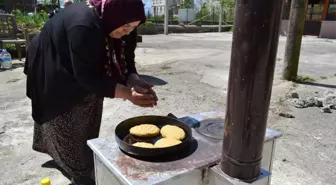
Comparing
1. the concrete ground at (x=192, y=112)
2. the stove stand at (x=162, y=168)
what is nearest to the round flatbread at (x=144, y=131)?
the stove stand at (x=162, y=168)

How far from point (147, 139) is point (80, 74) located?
524 millimetres

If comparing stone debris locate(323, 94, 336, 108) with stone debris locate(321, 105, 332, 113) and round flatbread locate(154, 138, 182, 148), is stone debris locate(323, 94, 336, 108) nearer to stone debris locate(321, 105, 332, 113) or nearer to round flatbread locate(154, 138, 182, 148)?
stone debris locate(321, 105, 332, 113)

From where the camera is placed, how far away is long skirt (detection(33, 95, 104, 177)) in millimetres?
2029

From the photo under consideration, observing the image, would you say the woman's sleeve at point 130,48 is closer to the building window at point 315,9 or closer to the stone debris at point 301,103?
the stone debris at point 301,103

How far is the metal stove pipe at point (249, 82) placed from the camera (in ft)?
3.47

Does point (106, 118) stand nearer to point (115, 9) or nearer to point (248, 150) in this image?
point (115, 9)

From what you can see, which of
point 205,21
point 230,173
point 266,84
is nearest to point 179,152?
point 230,173

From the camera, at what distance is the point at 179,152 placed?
148 centimetres

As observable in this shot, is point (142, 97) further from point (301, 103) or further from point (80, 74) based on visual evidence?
point (301, 103)

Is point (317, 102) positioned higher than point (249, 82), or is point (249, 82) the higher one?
point (249, 82)

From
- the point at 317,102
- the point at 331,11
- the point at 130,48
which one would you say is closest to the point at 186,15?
the point at 331,11

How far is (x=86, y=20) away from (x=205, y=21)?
891 inches

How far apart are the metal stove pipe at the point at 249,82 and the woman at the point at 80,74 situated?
1.84 feet

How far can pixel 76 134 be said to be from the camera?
6.77ft
